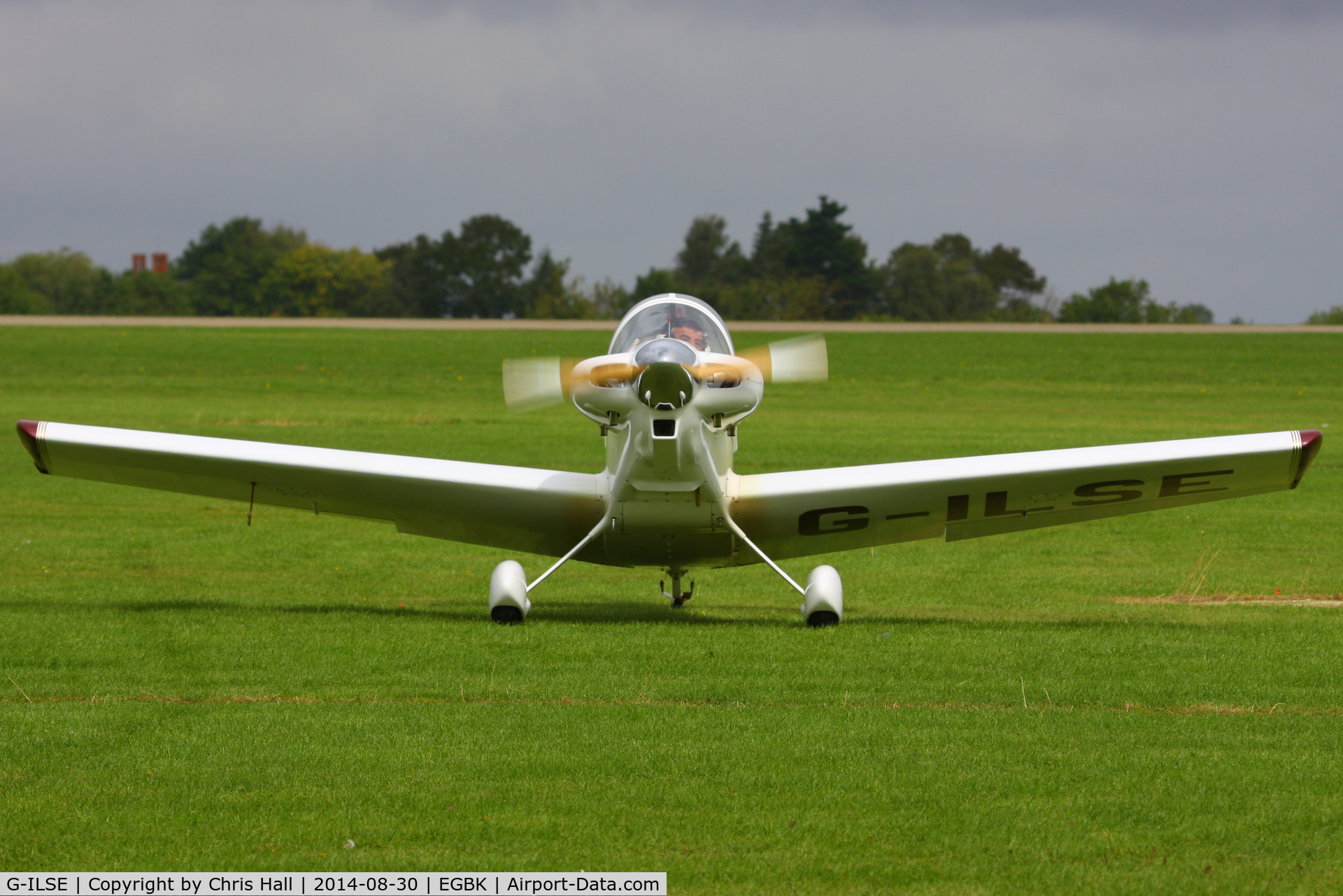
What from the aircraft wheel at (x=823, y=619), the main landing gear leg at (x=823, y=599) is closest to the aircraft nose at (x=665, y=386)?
the main landing gear leg at (x=823, y=599)

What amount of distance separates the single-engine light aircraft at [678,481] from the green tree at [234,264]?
4639 inches

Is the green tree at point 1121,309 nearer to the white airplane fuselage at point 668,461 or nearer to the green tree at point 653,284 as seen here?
the green tree at point 653,284

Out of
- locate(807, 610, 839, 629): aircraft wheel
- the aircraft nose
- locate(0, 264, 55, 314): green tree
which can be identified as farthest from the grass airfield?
locate(0, 264, 55, 314): green tree

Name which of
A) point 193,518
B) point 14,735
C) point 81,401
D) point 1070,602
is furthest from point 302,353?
point 14,735

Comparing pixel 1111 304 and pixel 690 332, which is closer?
pixel 690 332

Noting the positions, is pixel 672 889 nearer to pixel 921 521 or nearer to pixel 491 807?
pixel 491 807

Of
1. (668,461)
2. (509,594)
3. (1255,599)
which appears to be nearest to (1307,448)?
(1255,599)

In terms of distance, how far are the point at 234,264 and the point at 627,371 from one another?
13033 centimetres

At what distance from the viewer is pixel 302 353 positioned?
53.7 m

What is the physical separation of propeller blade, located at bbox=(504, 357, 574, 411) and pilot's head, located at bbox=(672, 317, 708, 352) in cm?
86

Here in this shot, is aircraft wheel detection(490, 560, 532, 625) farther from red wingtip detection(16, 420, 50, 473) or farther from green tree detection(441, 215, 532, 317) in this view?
green tree detection(441, 215, 532, 317)

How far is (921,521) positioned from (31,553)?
980 centimetres

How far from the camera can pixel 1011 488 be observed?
11.5 metres
